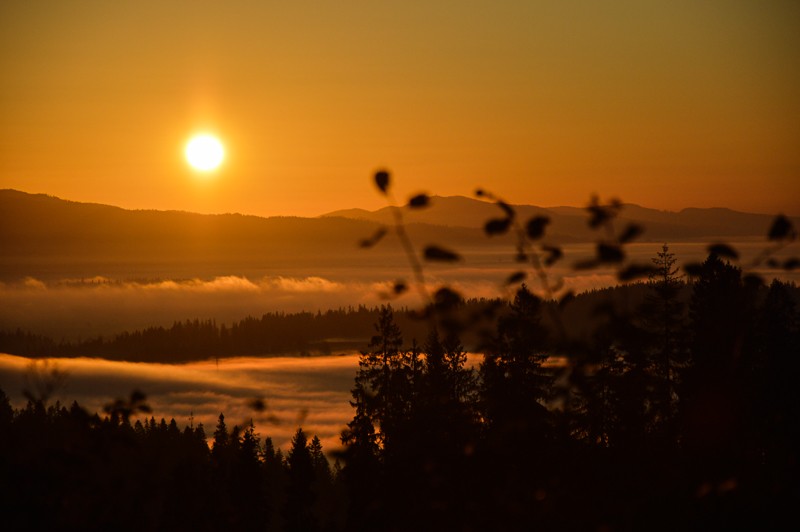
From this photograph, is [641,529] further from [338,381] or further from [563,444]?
[338,381]

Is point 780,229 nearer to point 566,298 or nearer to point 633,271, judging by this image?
point 633,271

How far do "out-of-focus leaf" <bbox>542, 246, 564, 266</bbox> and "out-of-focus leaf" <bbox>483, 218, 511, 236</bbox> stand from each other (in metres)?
0.41

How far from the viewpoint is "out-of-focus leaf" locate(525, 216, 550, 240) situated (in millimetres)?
4590

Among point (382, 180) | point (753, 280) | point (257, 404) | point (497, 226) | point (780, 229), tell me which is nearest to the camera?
point (382, 180)

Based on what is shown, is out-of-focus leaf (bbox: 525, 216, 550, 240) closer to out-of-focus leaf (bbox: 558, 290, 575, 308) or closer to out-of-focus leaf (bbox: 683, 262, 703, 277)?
out-of-focus leaf (bbox: 558, 290, 575, 308)

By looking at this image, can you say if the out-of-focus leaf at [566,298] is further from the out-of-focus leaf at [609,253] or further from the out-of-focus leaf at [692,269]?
the out-of-focus leaf at [692,269]

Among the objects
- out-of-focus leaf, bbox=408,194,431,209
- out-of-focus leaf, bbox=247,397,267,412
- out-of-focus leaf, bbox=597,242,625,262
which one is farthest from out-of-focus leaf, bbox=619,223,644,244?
out-of-focus leaf, bbox=247,397,267,412

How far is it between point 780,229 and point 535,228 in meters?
1.43

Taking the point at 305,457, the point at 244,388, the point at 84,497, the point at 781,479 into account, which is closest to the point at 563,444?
the point at 781,479

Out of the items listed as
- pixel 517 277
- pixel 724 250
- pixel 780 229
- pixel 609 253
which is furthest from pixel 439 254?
pixel 780 229

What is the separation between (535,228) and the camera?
4613 millimetres

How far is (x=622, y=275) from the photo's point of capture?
4.50 metres

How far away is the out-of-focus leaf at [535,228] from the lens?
15.1 ft

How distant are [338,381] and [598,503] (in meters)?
176
